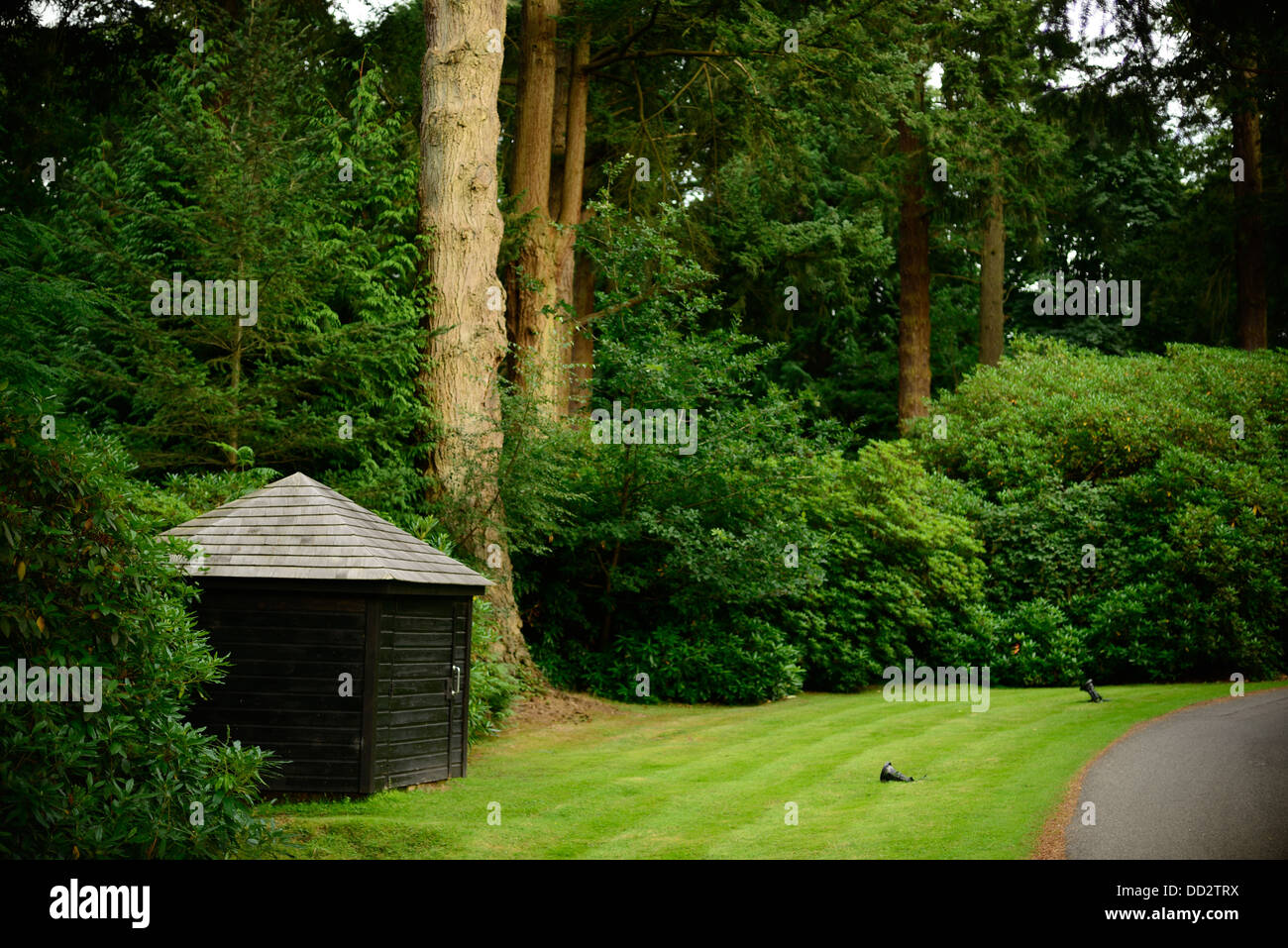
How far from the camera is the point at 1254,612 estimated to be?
715 inches

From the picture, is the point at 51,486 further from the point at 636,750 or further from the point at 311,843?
the point at 636,750

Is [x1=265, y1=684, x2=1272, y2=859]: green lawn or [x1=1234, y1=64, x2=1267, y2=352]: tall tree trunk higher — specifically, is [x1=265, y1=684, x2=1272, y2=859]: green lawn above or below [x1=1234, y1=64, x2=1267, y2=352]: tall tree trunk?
below

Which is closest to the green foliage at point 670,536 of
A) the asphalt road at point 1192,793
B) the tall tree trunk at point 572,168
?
the tall tree trunk at point 572,168

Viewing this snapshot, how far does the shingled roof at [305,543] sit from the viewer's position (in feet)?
32.6

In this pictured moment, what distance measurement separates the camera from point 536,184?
18.8 meters

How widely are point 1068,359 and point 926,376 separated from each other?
129 inches

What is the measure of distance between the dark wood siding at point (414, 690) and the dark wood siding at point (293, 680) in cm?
27

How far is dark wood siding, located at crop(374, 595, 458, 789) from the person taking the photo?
33.1 feet

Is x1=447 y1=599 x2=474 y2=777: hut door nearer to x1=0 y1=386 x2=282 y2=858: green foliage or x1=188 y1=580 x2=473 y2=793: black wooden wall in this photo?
x1=188 y1=580 x2=473 y2=793: black wooden wall

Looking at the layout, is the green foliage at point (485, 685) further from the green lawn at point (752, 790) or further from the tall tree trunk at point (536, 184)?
the tall tree trunk at point (536, 184)

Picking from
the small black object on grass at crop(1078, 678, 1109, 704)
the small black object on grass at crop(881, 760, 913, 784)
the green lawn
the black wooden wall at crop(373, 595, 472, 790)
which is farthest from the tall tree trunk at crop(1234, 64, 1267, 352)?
the black wooden wall at crop(373, 595, 472, 790)

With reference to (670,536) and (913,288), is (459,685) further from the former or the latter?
(913,288)

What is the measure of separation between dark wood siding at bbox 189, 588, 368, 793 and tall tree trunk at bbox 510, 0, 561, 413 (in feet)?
29.0
